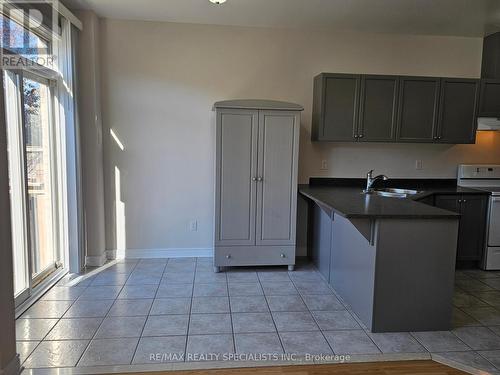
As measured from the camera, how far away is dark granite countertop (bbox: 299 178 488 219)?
2547mm

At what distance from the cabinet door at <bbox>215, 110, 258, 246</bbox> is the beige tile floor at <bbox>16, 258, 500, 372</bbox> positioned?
1.56 ft

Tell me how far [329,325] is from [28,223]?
2560 millimetres

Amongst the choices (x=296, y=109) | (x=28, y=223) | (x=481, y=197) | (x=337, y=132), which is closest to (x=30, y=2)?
(x=28, y=223)

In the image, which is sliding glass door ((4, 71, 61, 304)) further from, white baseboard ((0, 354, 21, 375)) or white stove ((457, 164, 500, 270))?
white stove ((457, 164, 500, 270))

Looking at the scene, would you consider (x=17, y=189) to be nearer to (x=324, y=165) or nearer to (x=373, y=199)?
(x=373, y=199)

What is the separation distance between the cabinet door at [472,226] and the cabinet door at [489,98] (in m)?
0.97

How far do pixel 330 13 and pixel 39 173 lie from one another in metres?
3.17

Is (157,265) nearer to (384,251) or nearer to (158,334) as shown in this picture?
(158,334)

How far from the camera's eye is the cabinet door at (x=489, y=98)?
405cm

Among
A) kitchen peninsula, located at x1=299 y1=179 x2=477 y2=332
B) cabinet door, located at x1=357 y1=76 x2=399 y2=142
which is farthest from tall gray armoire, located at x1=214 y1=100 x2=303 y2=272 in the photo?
kitchen peninsula, located at x1=299 y1=179 x2=477 y2=332

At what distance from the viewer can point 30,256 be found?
120 inches

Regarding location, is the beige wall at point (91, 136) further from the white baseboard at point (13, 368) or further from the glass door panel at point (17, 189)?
the white baseboard at point (13, 368)

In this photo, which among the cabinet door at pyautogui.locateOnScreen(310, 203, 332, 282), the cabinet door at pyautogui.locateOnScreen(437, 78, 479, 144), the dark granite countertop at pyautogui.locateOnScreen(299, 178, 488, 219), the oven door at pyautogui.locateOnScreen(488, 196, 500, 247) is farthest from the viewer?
the cabinet door at pyautogui.locateOnScreen(437, 78, 479, 144)

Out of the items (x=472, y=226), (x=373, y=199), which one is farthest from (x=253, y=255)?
(x=472, y=226)
